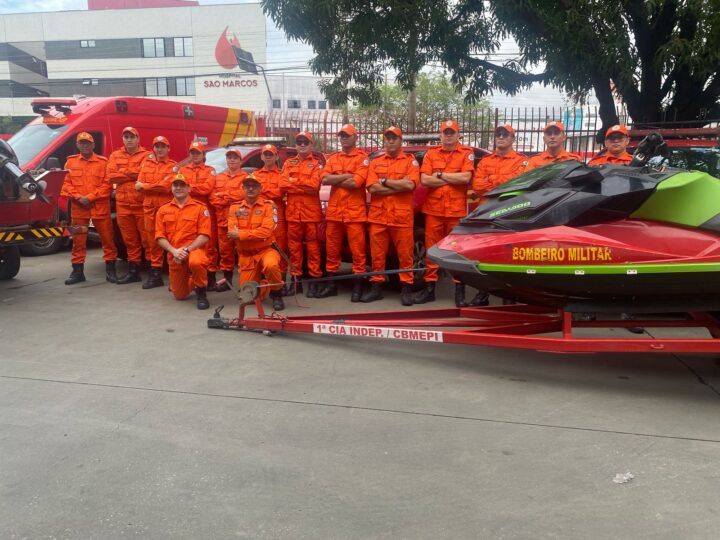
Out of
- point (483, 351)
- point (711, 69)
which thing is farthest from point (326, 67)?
point (483, 351)

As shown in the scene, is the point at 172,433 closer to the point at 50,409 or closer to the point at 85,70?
the point at 50,409

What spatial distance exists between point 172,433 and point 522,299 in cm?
259

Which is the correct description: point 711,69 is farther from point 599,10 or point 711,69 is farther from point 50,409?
point 50,409

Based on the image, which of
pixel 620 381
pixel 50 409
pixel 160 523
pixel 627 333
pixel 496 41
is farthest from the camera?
pixel 496 41

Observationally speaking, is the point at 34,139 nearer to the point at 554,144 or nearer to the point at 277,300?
the point at 277,300

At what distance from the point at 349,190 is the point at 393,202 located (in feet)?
1.76

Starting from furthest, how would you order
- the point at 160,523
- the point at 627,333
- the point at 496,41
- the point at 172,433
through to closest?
the point at 496,41
the point at 627,333
the point at 172,433
the point at 160,523

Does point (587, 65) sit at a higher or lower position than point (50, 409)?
higher

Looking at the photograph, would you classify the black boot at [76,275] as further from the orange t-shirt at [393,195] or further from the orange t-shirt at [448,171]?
the orange t-shirt at [448,171]

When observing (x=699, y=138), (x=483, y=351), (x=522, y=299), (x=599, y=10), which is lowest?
(x=483, y=351)

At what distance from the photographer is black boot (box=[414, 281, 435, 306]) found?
634 centimetres

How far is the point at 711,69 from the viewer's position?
773 cm

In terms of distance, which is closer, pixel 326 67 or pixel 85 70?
pixel 326 67

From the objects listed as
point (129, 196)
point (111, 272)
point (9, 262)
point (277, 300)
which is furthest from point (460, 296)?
point (9, 262)
